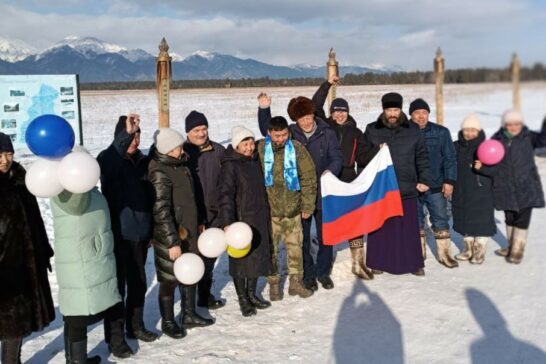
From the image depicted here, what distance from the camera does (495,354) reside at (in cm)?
372

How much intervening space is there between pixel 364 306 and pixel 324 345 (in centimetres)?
95

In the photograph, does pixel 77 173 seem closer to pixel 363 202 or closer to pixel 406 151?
pixel 363 202

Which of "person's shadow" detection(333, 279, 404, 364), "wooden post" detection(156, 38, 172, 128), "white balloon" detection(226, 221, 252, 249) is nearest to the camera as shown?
"person's shadow" detection(333, 279, 404, 364)

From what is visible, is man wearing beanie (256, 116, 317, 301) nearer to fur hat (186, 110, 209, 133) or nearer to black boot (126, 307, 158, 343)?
fur hat (186, 110, 209, 133)

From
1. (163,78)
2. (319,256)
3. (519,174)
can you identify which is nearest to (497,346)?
(519,174)

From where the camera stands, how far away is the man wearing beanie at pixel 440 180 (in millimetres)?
4996

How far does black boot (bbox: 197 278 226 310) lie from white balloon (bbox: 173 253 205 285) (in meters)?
0.91

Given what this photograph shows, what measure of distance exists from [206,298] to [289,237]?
1.08 meters

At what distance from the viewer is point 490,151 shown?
2.17 metres

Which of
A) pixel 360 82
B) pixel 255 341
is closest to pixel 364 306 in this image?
pixel 255 341

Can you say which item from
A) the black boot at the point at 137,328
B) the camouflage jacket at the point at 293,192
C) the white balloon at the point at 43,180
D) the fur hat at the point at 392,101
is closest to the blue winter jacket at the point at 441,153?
the fur hat at the point at 392,101

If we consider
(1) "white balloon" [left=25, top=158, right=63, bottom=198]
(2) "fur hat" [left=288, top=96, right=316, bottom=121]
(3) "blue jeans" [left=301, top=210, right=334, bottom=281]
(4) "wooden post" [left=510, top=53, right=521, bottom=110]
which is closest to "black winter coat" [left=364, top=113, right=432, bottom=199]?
(2) "fur hat" [left=288, top=96, right=316, bottom=121]

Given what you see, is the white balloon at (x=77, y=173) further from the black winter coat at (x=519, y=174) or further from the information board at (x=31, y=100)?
the information board at (x=31, y=100)

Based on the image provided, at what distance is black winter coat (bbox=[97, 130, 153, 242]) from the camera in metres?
3.85
